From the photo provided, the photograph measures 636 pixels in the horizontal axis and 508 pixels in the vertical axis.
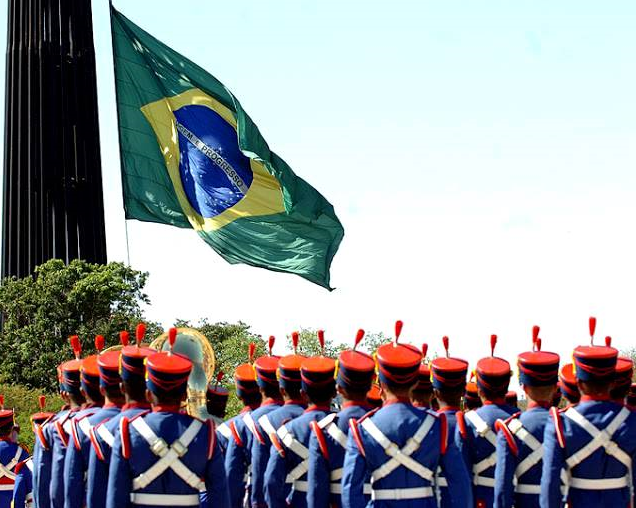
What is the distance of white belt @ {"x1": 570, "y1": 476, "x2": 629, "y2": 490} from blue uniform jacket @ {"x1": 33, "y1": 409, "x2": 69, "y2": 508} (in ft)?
13.4

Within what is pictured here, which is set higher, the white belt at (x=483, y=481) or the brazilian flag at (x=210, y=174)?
the brazilian flag at (x=210, y=174)

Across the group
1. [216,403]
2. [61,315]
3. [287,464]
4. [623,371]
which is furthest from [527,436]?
[61,315]

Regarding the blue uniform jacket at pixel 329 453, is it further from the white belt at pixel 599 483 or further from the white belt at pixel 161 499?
the white belt at pixel 599 483

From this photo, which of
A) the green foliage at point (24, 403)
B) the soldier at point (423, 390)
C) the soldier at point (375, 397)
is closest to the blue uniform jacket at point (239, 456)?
the soldier at point (375, 397)

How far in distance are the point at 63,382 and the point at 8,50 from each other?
5335 centimetres

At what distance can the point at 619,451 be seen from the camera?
8078mm

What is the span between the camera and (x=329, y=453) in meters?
8.18

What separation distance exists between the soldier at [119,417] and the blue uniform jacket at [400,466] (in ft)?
4.63

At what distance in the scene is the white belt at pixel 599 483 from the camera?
26.5 feet

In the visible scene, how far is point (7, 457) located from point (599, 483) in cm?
690

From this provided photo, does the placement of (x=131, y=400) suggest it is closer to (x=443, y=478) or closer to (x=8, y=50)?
(x=443, y=478)

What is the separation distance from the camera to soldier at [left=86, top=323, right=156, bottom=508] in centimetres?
755

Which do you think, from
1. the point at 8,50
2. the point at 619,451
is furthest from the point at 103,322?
the point at 619,451

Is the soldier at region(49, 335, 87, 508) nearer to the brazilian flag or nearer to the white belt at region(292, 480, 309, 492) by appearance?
the white belt at region(292, 480, 309, 492)
